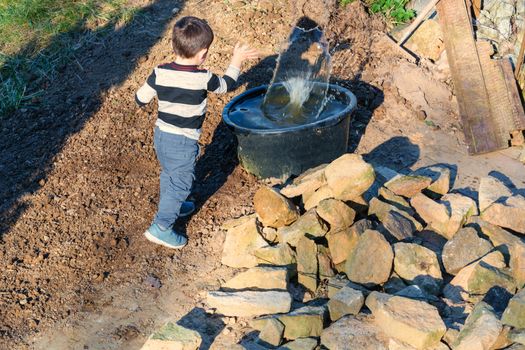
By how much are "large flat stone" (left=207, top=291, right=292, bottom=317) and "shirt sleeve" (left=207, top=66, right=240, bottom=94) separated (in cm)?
123

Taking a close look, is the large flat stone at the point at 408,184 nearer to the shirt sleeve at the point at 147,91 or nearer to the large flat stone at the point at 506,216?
the large flat stone at the point at 506,216

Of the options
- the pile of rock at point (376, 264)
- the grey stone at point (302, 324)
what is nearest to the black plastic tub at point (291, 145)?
the pile of rock at point (376, 264)

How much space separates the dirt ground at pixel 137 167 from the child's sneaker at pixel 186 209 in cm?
6

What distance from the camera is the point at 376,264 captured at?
4.04m

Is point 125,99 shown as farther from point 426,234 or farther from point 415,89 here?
point 426,234

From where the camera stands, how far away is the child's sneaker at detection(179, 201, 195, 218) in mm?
4844

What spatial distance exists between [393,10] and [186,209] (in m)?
3.33

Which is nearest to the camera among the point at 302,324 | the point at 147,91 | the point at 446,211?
the point at 302,324

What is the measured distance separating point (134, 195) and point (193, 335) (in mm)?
1631

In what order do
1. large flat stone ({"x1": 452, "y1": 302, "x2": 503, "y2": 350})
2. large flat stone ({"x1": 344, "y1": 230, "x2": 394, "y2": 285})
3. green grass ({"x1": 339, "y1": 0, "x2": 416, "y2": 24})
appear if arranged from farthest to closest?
green grass ({"x1": 339, "y1": 0, "x2": 416, "y2": 24}) → large flat stone ({"x1": 344, "y1": 230, "x2": 394, "y2": 285}) → large flat stone ({"x1": 452, "y1": 302, "x2": 503, "y2": 350})

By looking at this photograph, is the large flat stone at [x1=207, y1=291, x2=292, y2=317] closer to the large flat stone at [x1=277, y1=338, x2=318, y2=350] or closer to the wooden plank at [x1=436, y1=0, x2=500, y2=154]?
the large flat stone at [x1=277, y1=338, x2=318, y2=350]

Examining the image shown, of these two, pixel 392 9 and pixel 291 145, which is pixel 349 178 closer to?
pixel 291 145

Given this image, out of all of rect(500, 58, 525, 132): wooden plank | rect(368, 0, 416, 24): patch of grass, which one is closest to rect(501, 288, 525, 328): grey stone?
rect(500, 58, 525, 132): wooden plank

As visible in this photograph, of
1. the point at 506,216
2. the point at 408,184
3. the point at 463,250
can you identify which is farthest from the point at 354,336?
the point at 506,216
